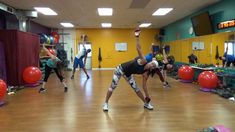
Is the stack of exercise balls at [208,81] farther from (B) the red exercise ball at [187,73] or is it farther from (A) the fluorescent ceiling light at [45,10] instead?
(A) the fluorescent ceiling light at [45,10]

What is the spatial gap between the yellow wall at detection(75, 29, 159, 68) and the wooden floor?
33.9ft

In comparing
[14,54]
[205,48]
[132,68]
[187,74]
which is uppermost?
[205,48]

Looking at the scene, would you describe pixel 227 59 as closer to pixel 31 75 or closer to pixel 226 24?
pixel 226 24

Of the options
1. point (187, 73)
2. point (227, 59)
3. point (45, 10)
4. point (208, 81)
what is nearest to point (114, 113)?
point (208, 81)

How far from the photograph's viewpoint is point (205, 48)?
8.76 m

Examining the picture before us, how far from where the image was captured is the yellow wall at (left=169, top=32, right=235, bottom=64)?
24.9ft

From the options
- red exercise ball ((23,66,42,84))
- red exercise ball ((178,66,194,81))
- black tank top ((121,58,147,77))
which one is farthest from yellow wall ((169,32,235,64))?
red exercise ball ((23,66,42,84))

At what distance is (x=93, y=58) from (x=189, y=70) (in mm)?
9123

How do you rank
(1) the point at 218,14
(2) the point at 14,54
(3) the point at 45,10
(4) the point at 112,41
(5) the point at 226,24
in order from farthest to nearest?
(4) the point at 112,41, (3) the point at 45,10, (1) the point at 218,14, (2) the point at 14,54, (5) the point at 226,24

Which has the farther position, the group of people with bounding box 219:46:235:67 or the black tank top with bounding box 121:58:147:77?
the group of people with bounding box 219:46:235:67

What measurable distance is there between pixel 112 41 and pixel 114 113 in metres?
12.5

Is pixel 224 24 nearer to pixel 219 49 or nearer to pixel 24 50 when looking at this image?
pixel 219 49

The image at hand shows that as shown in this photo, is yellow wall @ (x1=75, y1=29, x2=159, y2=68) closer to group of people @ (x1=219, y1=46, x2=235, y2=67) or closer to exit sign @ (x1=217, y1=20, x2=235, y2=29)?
exit sign @ (x1=217, y1=20, x2=235, y2=29)

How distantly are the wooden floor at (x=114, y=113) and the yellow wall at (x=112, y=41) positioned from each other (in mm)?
10348
